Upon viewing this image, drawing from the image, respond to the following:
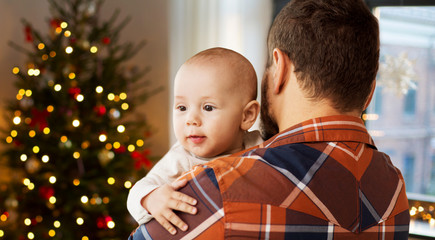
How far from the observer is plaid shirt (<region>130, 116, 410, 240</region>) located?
89 centimetres

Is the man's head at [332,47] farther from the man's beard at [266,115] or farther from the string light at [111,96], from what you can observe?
the string light at [111,96]

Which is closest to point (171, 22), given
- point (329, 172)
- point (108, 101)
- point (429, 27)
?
point (108, 101)

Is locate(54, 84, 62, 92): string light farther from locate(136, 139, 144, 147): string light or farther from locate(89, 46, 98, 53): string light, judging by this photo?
locate(136, 139, 144, 147): string light

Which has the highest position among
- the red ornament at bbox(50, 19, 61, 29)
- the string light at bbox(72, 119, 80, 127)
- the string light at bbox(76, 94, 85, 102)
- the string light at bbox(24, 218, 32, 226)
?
the red ornament at bbox(50, 19, 61, 29)

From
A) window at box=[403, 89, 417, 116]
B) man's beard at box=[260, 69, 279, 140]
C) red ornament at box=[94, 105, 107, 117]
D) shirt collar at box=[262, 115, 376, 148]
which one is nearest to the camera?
shirt collar at box=[262, 115, 376, 148]

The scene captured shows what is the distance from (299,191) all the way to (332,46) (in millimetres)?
341

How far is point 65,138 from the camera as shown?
2.77m

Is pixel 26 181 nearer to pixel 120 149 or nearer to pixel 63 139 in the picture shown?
pixel 63 139

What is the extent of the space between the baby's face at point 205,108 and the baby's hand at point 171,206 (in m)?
0.28

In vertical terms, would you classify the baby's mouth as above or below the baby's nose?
below

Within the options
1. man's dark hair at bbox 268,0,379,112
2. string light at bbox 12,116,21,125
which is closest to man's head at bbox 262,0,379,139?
man's dark hair at bbox 268,0,379,112

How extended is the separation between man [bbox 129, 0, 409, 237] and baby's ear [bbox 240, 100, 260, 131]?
133 mm

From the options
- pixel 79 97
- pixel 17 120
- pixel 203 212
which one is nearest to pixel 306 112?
pixel 203 212

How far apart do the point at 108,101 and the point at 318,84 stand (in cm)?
213
